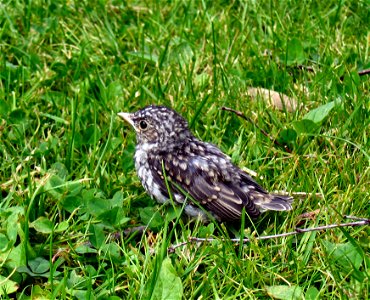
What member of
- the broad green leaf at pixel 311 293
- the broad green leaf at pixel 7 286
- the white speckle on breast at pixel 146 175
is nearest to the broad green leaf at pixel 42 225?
the broad green leaf at pixel 7 286

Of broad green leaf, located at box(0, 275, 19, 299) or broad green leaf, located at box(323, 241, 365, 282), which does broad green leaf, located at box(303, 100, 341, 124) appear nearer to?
broad green leaf, located at box(323, 241, 365, 282)

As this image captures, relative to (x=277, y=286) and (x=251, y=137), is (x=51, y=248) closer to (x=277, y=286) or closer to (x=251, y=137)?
(x=277, y=286)

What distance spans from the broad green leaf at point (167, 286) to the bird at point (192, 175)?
23.2 inches

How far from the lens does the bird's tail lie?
15.2 feet

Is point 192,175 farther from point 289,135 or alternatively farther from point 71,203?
point 289,135

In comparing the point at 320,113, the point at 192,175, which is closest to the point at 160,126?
the point at 192,175

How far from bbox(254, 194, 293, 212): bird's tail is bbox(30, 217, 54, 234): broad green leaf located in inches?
49.6

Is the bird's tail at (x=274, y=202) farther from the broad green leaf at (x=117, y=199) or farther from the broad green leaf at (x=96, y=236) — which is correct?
the broad green leaf at (x=96, y=236)

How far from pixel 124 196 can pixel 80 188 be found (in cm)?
32

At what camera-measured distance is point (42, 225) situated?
4.55m

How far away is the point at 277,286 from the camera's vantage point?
4.22m

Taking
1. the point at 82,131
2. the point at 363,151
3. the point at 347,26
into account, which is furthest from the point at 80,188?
the point at 347,26

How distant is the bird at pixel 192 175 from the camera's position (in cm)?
471

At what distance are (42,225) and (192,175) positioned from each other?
98 centimetres
